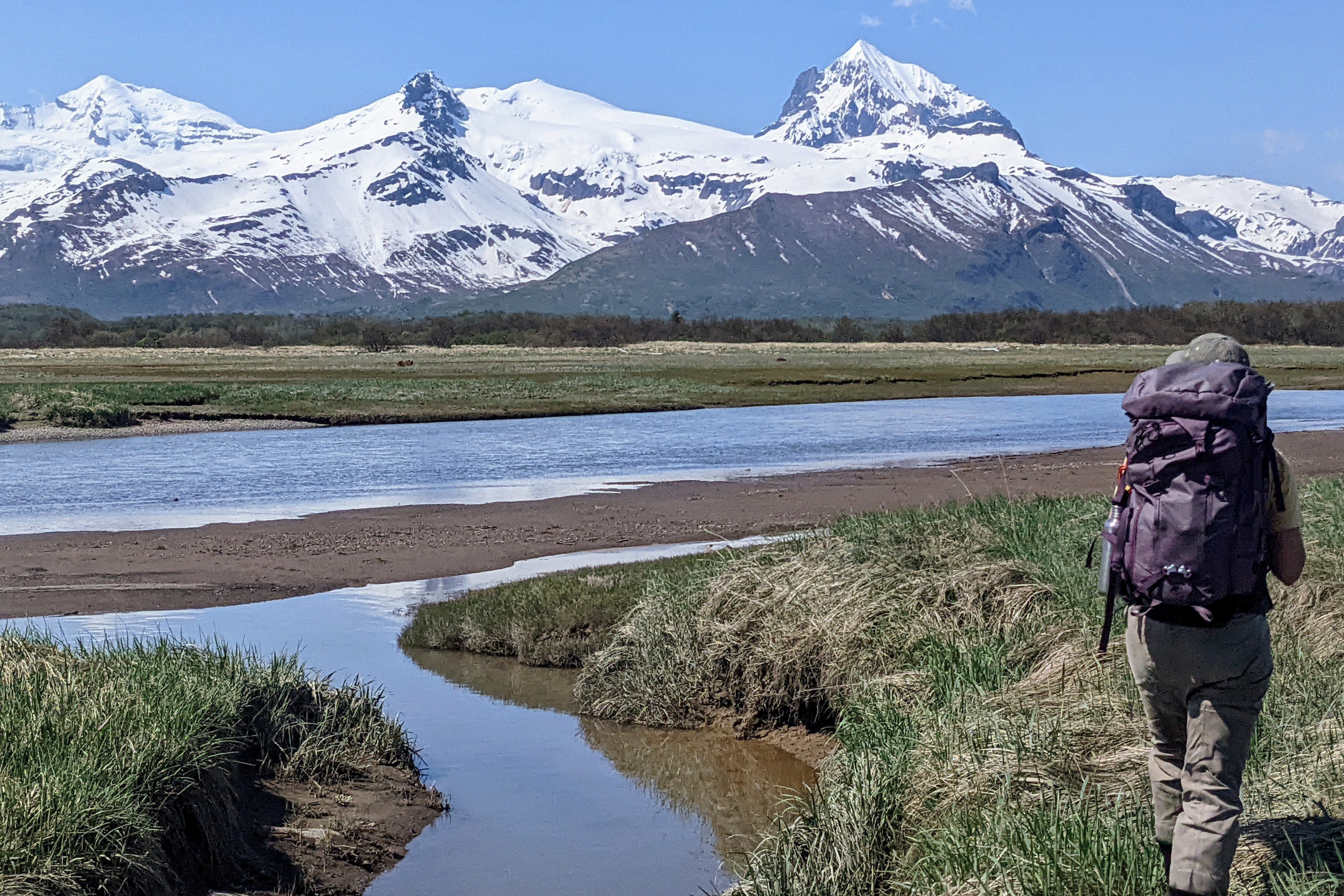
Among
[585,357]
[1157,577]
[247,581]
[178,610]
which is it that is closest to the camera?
[1157,577]

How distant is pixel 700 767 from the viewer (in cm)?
1092

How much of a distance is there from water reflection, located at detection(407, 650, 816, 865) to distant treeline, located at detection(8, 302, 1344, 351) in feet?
420

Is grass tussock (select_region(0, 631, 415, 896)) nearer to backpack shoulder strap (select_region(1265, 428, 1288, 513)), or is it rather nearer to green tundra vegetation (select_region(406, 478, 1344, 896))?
green tundra vegetation (select_region(406, 478, 1344, 896))

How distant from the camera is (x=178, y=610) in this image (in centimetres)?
1662

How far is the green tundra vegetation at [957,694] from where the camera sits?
5.81 m

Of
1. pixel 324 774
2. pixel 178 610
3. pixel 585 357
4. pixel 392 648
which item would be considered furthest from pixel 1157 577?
pixel 585 357

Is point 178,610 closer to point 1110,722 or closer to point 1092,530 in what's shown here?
point 1092,530

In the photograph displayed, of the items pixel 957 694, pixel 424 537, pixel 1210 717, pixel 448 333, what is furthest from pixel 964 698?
pixel 448 333

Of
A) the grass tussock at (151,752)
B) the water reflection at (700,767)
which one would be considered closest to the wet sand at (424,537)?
the water reflection at (700,767)

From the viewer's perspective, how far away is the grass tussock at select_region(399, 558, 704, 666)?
1391cm

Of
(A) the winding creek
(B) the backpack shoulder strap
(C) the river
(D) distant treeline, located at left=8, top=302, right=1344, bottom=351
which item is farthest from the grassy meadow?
(B) the backpack shoulder strap

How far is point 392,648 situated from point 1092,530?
742 cm

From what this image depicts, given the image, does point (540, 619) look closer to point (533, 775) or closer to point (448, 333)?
point (533, 775)

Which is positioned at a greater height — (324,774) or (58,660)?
(58,660)
